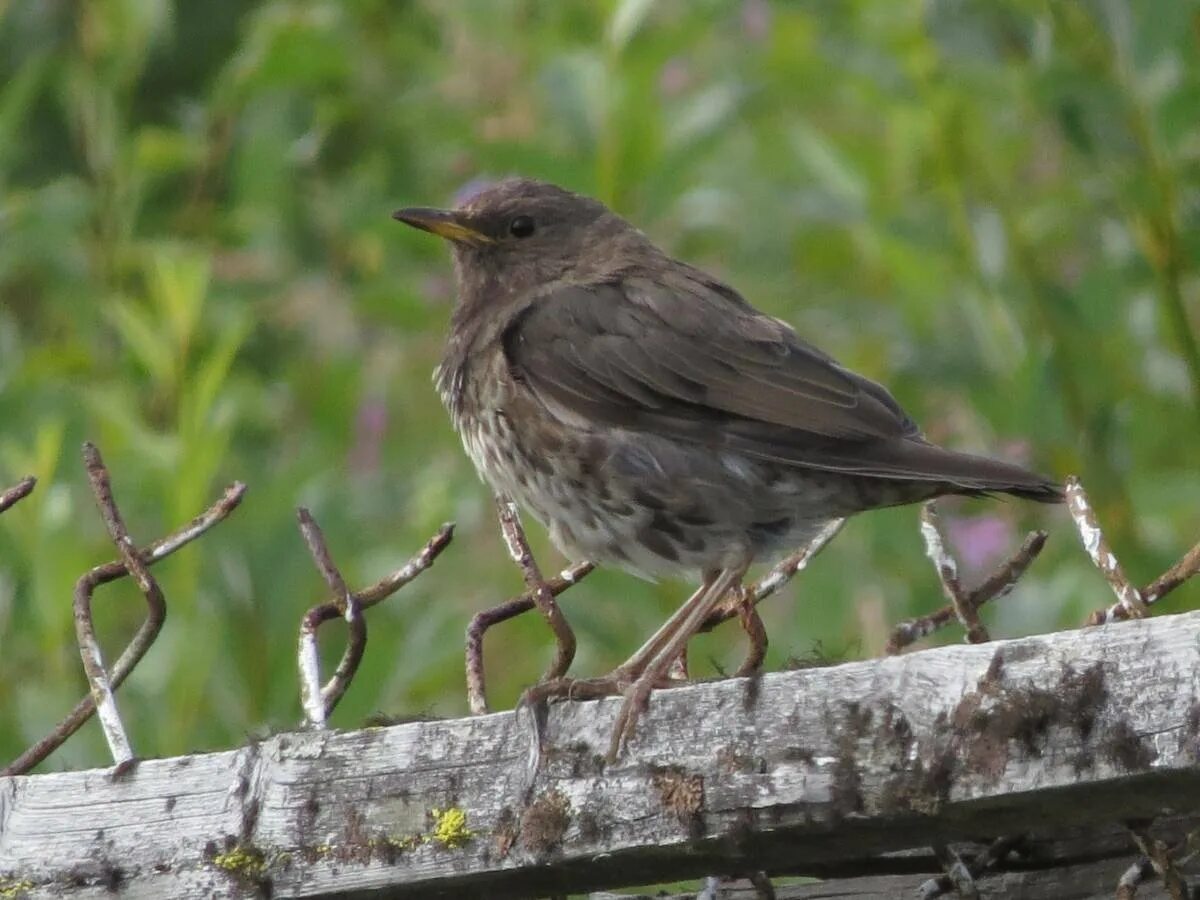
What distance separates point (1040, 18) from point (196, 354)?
2216mm

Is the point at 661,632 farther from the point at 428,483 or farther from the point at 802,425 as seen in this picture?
the point at 428,483

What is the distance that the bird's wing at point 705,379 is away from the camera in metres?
3.26

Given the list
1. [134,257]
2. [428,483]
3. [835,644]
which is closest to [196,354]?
[134,257]

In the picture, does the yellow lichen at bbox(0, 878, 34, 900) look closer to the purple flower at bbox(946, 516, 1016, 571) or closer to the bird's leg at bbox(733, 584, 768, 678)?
the bird's leg at bbox(733, 584, 768, 678)

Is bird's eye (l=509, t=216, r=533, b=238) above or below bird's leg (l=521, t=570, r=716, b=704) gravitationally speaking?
above

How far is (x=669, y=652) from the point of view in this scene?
253cm

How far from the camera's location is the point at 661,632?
3117 millimetres

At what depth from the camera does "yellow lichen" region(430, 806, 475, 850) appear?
6.35ft

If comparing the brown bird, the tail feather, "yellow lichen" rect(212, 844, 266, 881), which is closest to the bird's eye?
the brown bird

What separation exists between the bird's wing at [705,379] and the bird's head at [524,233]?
48 centimetres

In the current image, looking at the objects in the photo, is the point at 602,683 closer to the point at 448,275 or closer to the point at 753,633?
the point at 753,633

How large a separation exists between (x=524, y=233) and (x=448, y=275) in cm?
109

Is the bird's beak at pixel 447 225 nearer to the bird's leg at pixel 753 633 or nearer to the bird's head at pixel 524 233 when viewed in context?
the bird's head at pixel 524 233

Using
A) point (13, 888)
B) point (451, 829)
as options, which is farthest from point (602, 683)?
point (13, 888)
